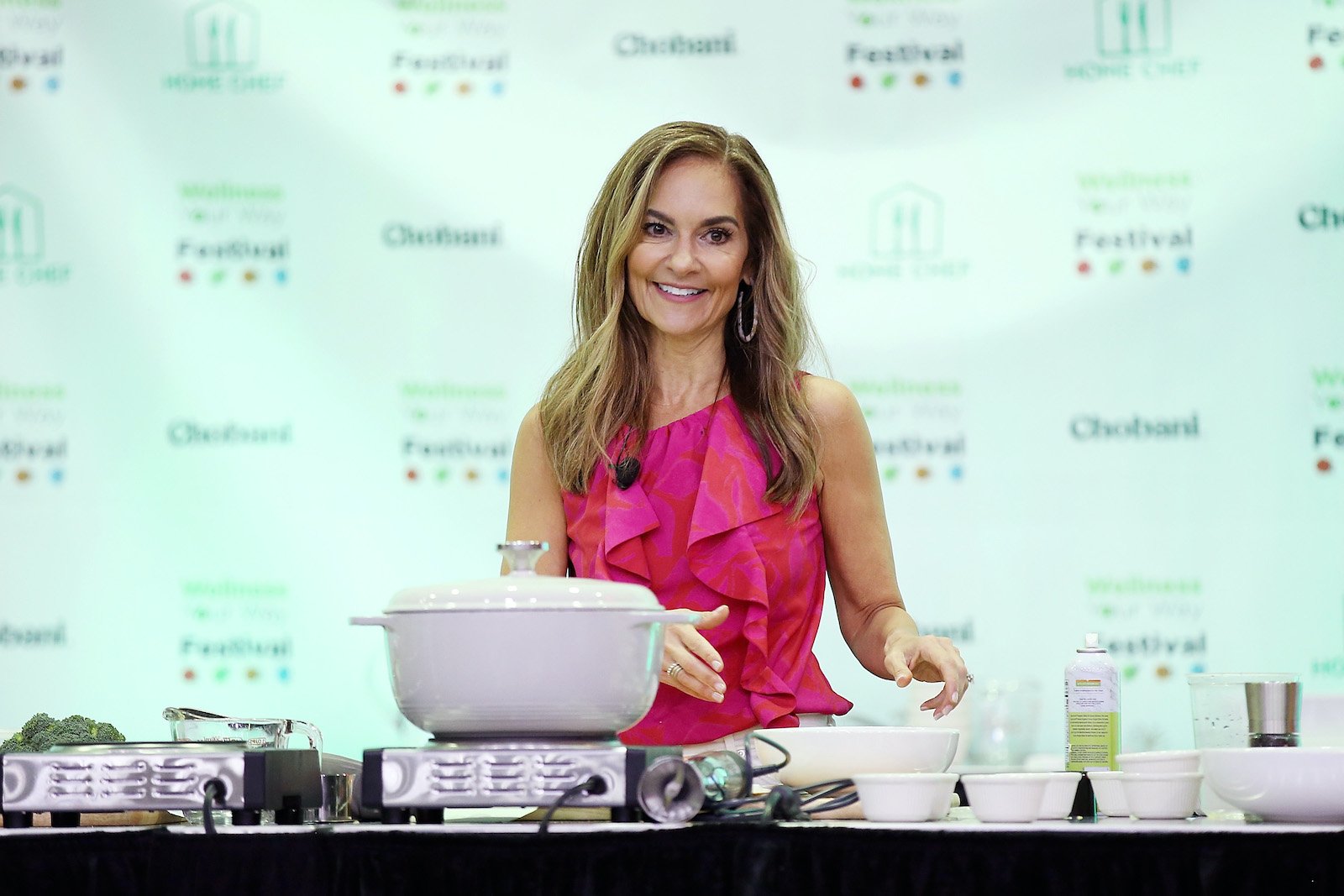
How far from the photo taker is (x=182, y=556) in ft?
11.9

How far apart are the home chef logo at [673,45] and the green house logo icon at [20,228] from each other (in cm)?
142

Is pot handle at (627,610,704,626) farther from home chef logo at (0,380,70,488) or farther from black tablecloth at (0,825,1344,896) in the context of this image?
home chef logo at (0,380,70,488)

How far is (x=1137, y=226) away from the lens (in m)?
3.57

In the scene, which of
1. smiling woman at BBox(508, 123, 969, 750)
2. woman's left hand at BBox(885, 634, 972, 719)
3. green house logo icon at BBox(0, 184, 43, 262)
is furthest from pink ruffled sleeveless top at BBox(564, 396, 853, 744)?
green house logo icon at BBox(0, 184, 43, 262)

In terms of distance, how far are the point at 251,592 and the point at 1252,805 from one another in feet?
9.05

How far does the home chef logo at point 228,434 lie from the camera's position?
364 cm

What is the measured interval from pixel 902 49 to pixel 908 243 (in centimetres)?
46

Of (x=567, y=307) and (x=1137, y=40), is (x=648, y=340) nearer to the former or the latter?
(x=567, y=307)

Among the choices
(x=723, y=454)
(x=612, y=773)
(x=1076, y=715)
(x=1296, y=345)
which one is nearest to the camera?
(x=612, y=773)

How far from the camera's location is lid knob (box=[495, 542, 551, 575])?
1321mm

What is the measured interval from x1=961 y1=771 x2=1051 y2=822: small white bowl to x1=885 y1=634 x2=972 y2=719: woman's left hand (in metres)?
0.33

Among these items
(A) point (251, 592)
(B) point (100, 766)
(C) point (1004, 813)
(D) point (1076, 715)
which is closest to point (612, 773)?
(C) point (1004, 813)

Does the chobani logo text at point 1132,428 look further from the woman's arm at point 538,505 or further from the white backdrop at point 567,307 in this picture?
the woman's arm at point 538,505

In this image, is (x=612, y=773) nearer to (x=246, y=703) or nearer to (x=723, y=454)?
(x=723, y=454)
